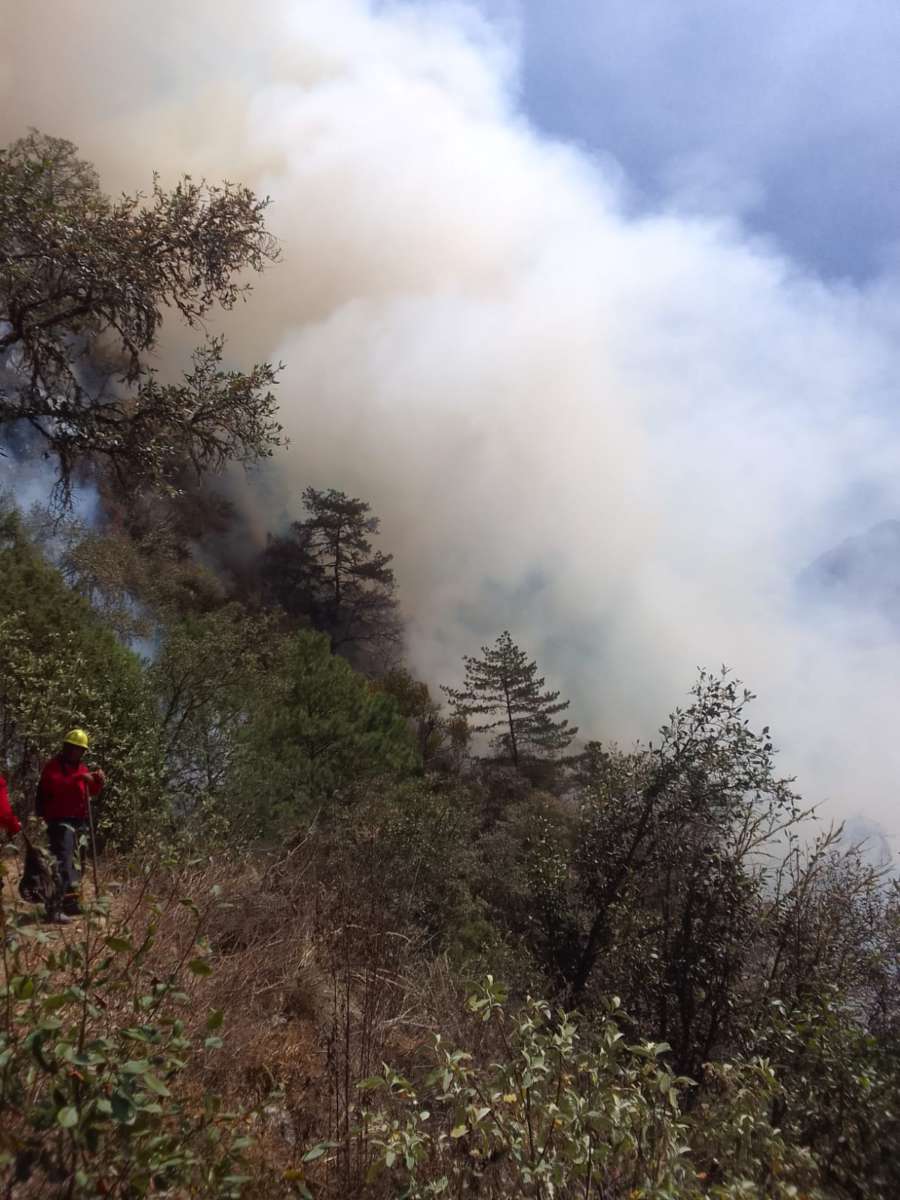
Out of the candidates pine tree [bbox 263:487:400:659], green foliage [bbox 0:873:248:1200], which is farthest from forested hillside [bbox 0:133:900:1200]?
pine tree [bbox 263:487:400:659]

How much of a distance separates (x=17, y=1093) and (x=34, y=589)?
1566 centimetres

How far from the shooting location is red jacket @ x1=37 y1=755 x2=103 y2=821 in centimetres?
593

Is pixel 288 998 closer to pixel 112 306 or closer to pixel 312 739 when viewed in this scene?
pixel 112 306

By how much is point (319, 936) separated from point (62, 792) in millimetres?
2557

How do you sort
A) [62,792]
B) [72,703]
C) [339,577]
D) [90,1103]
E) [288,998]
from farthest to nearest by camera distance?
1. [339,577]
2. [72,703]
3. [62,792]
4. [288,998]
5. [90,1103]

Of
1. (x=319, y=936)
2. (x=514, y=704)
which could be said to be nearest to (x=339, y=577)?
(x=514, y=704)

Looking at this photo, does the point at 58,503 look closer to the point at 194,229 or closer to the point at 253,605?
the point at 194,229

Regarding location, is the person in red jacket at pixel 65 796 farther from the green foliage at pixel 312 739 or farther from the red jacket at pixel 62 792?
the green foliage at pixel 312 739

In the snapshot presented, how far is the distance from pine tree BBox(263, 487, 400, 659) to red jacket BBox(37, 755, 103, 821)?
3647cm

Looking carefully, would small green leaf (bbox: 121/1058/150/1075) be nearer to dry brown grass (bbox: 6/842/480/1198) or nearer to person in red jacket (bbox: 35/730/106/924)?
dry brown grass (bbox: 6/842/480/1198)

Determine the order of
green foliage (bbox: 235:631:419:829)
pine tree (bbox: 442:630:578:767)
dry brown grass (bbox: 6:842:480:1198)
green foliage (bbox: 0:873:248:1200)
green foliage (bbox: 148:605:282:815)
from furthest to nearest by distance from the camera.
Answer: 1. pine tree (bbox: 442:630:578:767)
2. green foliage (bbox: 235:631:419:829)
3. green foliage (bbox: 148:605:282:815)
4. dry brown grass (bbox: 6:842:480:1198)
5. green foliage (bbox: 0:873:248:1200)

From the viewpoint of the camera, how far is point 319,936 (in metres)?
5.75

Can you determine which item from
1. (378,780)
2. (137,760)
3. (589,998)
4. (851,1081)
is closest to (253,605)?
(378,780)

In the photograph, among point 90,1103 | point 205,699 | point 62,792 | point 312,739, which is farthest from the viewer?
point 312,739
